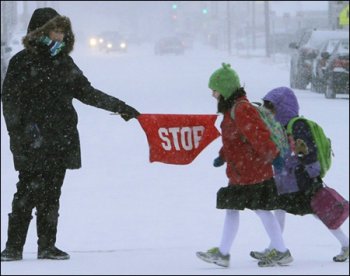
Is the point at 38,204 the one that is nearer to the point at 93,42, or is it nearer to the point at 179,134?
the point at 179,134

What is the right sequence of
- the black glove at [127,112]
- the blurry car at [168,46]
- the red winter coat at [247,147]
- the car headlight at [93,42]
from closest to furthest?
the red winter coat at [247,147] → the black glove at [127,112] → the blurry car at [168,46] → the car headlight at [93,42]

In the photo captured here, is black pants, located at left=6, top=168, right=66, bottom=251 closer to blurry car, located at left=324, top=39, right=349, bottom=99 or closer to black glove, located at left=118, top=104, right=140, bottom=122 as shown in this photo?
black glove, located at left=118, top=104, right=140, bottom=122

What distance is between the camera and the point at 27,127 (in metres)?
6.70

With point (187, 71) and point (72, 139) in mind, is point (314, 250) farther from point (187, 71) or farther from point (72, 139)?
point (187, 71)

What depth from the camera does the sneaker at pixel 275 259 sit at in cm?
673

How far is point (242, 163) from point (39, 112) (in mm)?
1220

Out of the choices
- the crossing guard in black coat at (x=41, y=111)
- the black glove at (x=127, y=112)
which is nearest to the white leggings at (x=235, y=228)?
the black glove at (x=127, y=112)

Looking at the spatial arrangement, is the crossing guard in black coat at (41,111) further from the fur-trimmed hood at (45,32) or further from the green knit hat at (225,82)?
the green knit hat at (225,82)

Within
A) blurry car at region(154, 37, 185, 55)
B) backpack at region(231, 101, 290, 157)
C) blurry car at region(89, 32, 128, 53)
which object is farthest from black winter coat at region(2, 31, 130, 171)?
blurry car at region(89, 32, 128, 53)

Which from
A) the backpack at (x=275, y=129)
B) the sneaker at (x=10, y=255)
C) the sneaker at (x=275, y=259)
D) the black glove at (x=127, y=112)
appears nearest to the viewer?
the backpack at (x=275, y=129)

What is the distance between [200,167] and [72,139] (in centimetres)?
760

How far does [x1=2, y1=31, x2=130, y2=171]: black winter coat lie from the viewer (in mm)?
6699

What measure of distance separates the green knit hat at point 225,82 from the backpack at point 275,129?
0.10m

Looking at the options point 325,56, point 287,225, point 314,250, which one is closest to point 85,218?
point 287,225
